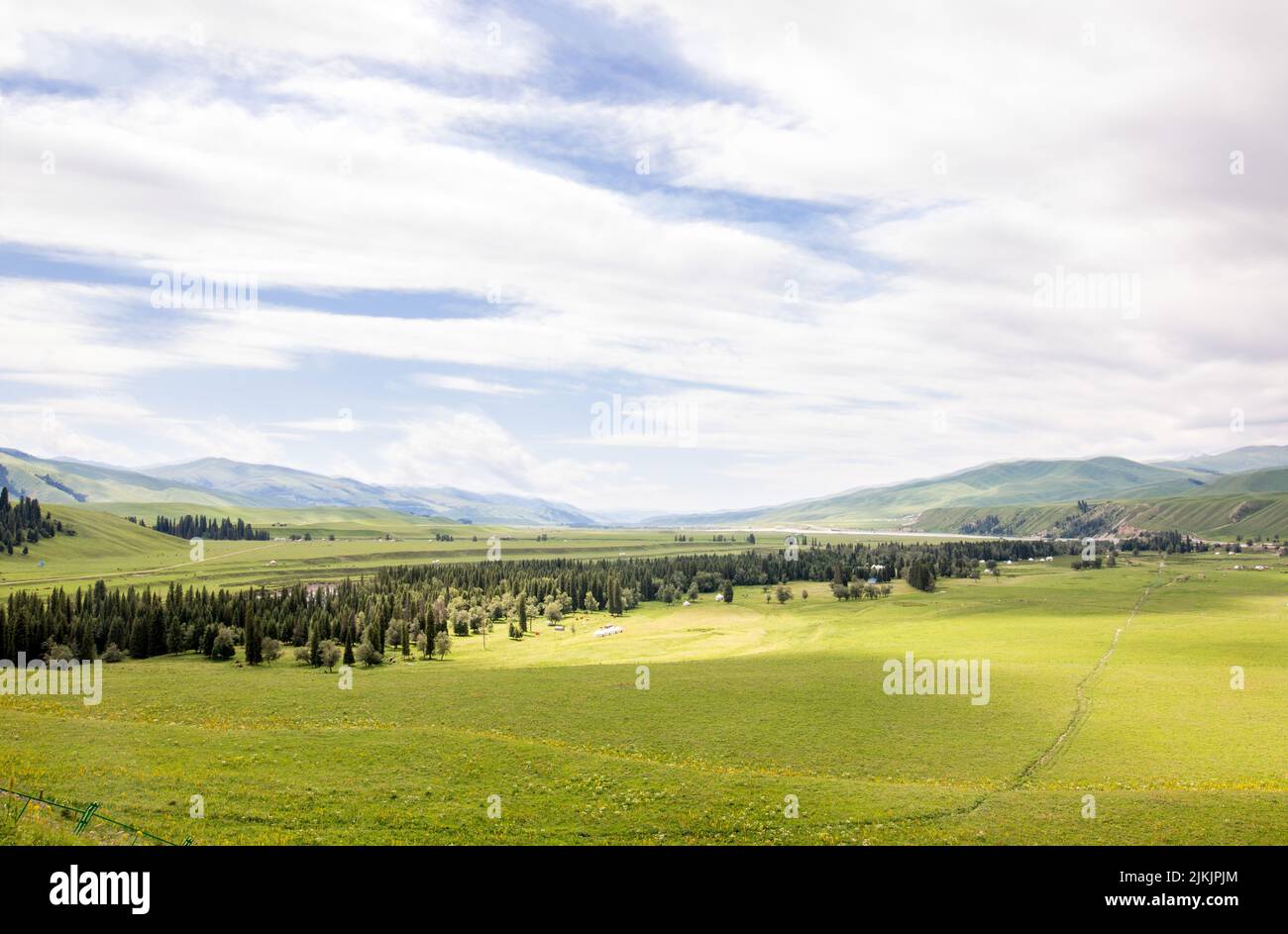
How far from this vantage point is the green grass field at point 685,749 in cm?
3875

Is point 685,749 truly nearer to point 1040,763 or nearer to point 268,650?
point 1040,763

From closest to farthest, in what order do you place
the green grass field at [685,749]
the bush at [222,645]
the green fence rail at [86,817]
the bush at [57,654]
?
the green fence rail at [86,817] → the green grass field at [685,749] → the bush at [57,654] → the bush at [222,645]

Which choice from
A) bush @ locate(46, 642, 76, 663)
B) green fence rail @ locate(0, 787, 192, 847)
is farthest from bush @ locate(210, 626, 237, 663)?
green fence rail @ locate(0, 787, 192, 847)

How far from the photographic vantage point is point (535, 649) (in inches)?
5463

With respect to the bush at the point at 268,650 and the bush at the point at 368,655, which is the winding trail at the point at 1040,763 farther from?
the bush at the point at 268,650

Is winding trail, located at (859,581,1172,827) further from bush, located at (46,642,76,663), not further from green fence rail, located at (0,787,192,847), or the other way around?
bush, located at (46,642,76,663)

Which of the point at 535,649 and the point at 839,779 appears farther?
the point at 535,649

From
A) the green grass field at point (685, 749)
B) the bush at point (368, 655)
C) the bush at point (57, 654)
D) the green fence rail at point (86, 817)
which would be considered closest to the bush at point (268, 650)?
the green grass field at point (685, 749)

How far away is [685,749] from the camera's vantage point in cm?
6325

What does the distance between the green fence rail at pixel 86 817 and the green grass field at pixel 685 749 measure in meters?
0.97
